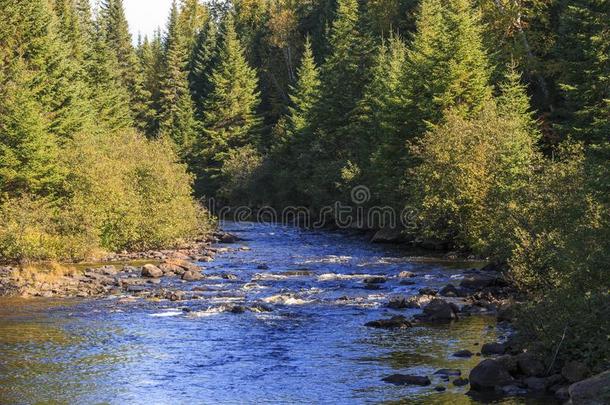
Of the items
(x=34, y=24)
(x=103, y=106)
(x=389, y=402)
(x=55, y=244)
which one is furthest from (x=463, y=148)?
(x=103, y=106)

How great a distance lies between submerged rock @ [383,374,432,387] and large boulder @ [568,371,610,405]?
16.3ft

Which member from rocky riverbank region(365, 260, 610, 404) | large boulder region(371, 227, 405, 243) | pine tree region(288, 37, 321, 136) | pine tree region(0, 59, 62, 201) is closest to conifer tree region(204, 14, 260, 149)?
pine tree region(288, 37, 321, 136)

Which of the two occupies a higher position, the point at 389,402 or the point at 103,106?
the point at 103,106

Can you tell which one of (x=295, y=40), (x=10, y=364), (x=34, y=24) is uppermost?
(x=295, y=40)

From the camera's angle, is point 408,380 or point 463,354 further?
point 463,354

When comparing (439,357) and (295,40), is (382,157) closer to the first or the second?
(439,357)

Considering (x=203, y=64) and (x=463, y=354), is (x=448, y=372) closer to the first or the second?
(x=463, y=354)

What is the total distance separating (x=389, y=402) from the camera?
1833 centimetres

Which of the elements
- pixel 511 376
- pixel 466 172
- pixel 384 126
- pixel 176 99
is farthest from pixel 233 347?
pixel 176 99

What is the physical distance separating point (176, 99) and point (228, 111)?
13.0 m

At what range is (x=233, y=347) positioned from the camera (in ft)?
81.5

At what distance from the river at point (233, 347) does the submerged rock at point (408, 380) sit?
0.31 m

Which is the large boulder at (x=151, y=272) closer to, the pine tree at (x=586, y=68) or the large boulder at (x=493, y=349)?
the large boulder at (x=493, y=349)

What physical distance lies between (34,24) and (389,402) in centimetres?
6041
